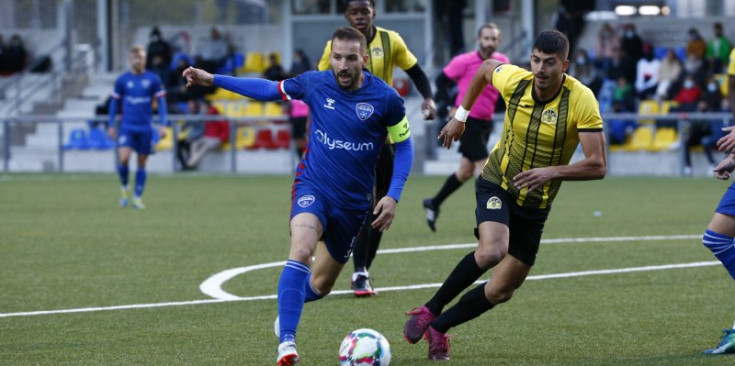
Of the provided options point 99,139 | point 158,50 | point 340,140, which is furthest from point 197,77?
point 158,50

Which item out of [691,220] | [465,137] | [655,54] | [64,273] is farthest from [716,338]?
[655,54]

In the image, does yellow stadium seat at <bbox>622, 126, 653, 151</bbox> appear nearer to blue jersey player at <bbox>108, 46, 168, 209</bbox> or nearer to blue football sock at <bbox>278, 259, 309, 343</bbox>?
blue jersey player at <bbox>108, 46, 168, 209</bbox>

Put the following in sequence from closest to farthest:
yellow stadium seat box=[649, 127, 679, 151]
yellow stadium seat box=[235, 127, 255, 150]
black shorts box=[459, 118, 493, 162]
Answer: black shorts box=[459, 118, 493, 162], yellow stadium seat box=[649, 127, 679, 151], yellow stadium seat box=[235, 127, 255, 150]

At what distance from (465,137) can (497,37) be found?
147 cm

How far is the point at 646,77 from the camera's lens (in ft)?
94.3

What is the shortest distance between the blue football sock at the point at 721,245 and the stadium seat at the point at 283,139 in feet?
69.3

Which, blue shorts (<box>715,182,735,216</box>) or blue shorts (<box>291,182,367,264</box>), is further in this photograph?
blue shorts (<box>715,182,735,216</box>)

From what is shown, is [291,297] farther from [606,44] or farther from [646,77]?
[606,44]

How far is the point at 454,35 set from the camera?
31266 millimetres

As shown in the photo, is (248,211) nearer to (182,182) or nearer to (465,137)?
(465,137)

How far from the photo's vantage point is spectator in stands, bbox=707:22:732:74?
28438 mm

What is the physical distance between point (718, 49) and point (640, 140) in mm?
3921

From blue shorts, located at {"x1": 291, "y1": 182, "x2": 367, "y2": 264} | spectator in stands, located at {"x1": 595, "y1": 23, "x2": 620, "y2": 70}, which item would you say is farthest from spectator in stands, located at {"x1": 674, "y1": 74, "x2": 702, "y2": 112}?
blue shorts, located at {"x1": 291, "y1": 182, "x2": 367, "y2": 264}

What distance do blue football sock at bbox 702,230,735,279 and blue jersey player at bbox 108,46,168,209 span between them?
41.6 ft
